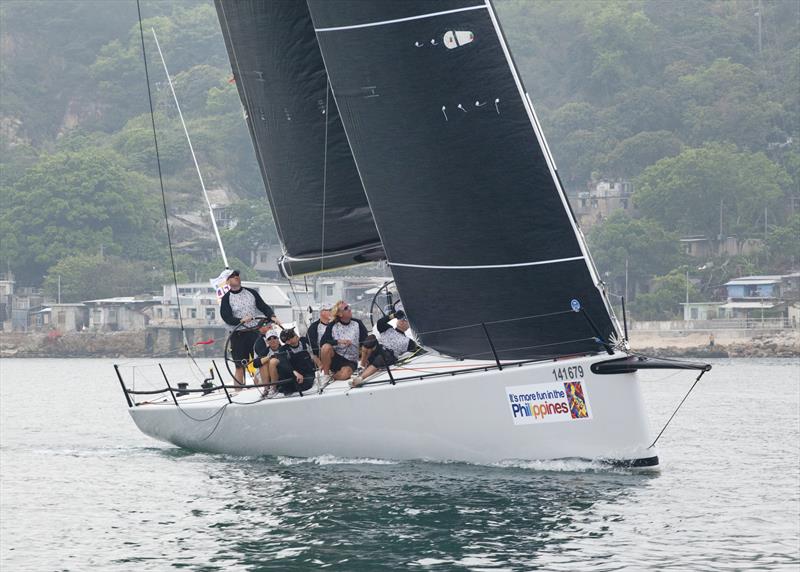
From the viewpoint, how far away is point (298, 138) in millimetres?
15141

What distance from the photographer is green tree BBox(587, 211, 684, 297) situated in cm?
7569

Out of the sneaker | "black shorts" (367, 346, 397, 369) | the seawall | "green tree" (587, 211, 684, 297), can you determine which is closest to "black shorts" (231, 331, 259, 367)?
the sneaker

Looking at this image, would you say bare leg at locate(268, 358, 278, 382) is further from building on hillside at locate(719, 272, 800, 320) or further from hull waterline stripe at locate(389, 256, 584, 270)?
building on hillside at locate(719, 272, 800, 320)

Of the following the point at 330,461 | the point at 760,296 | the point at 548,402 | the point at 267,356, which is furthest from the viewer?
the point at 760,296

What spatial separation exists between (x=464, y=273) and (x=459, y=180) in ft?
2.89

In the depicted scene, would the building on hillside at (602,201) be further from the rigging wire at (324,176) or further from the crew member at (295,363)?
the crew member at (295,363)

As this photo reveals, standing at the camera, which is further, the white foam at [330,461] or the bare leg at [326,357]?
the bare leg at [326,357]

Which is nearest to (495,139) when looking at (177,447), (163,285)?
(177,447)

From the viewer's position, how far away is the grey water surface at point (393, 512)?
9.58 metres

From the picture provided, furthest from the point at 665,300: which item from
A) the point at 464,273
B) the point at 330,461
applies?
the point at 464,273

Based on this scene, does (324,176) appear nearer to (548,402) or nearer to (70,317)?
(548,402)

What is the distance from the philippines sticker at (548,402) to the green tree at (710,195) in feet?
226

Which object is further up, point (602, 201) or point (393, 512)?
point (602, 201)

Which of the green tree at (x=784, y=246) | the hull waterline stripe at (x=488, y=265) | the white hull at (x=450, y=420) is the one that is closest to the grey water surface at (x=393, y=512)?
the white hull at (x=450, y=420)
